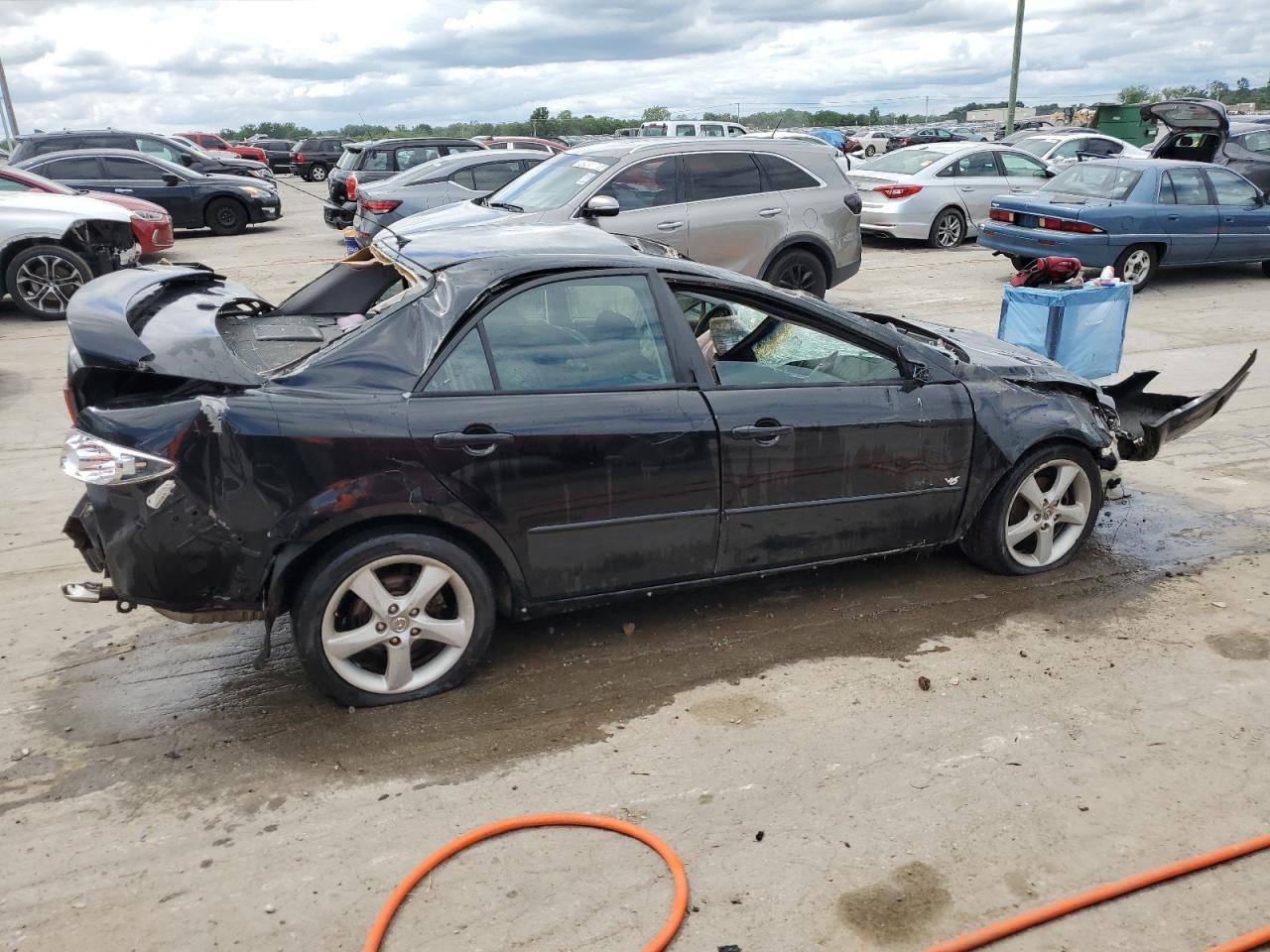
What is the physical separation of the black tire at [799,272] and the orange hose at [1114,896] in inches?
297

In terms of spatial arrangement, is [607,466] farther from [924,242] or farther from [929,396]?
[924,242]

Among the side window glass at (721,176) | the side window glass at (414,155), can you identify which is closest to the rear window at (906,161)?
the side window glass at (721,176)

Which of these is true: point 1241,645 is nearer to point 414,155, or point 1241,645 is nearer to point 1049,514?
point 1049,514

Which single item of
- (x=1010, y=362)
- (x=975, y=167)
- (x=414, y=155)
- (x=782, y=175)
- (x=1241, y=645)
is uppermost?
(x=414, y=155)

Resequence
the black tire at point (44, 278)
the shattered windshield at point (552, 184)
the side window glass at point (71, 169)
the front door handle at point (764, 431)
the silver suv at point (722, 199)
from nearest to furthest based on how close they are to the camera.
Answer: the front door handle at point (764, 431) → the shattered windshield at point (552, 184) → the silver suv at point (722, 199) → the black tire at point (44, 278) → the side window glass at point (71, 169)

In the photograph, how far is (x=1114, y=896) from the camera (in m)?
2.88

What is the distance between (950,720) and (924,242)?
13.7 meters

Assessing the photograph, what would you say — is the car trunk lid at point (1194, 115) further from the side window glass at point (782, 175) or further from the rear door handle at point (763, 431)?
the rear door handle at point (763, 431)

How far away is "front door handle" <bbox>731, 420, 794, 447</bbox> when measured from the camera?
404 centimetres

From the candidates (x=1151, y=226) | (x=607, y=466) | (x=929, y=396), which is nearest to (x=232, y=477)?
(x=607, y=466)

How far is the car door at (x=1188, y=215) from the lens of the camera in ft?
39.7

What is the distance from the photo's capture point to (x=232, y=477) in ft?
11.3

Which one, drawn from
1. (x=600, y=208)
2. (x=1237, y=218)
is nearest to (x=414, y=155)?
(x=600, y=208)

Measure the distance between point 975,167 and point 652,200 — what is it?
26.5 ft
